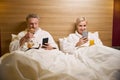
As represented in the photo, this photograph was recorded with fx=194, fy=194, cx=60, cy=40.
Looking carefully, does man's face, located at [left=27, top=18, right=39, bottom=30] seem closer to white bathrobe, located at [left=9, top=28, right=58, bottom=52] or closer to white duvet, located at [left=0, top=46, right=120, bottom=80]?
white bathrobe, located at [left=9, top=28, right=58, bottom=52]

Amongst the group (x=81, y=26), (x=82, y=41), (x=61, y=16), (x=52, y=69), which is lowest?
(x=52, y=69)

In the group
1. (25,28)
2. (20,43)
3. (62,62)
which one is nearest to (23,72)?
(62,62)

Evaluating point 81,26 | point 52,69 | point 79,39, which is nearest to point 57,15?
point 81,26

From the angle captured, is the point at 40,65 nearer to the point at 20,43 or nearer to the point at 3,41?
the point at 20,43

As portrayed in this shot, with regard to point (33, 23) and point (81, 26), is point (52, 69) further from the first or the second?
point (81, 26)

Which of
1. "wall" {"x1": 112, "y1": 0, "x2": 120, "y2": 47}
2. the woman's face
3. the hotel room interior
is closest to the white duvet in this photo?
the woman's face

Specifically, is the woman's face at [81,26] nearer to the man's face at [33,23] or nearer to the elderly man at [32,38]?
the elderly man at [32,38]

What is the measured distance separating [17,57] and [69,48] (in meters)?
1.13

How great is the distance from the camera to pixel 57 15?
117 inches

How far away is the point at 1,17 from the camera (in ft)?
9.46

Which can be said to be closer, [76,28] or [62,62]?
[62,62]

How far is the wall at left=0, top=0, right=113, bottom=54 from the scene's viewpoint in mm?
2893

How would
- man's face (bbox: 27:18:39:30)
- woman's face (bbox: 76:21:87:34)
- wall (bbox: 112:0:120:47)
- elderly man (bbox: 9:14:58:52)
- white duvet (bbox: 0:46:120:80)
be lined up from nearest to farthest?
1. white duvet (bbox: 0:46:120:80)
2. elderly man (bbox: 9:14:58:52)
3. man's face (bbox: 27:18:39:30)
4. woman's face (bbox: 76:21:87:34)
5. wall (bbox: 112:0:120:47)

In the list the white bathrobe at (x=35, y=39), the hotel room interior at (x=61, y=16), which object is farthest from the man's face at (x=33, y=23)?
the hotel room interior at (x=61, y=16)
